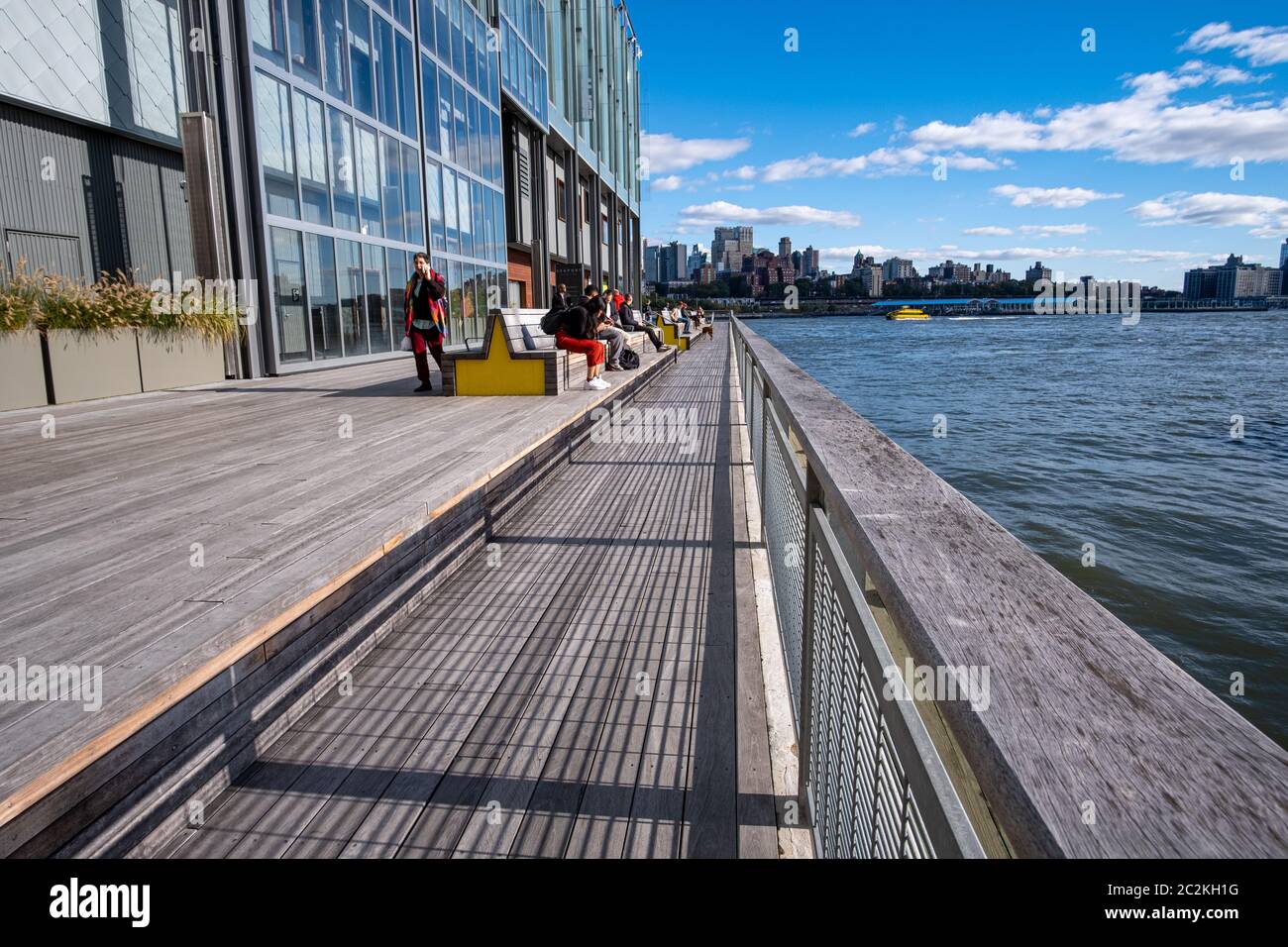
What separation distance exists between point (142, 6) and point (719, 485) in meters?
12.2

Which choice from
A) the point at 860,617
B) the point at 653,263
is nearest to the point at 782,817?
the point at 860,617

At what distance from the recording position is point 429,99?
16.4 m

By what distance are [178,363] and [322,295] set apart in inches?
129

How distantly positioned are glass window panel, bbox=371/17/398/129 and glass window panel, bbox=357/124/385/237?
0.71 m

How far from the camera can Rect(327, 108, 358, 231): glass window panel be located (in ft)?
42.1

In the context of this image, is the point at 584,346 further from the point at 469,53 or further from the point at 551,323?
the point at 469,53

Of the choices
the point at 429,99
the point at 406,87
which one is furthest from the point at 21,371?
the point at 429,99

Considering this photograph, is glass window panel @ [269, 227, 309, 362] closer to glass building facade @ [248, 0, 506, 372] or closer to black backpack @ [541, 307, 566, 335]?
glass building facade @ [248, 0, 506, 372]

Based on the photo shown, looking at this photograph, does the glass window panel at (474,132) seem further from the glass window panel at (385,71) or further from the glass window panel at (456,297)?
the glass window panel at (385,71)

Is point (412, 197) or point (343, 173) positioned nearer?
point (343, 173)

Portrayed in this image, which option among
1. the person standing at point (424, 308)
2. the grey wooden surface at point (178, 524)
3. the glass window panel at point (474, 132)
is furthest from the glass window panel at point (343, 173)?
the grey wooden surface at point (178, 524)
